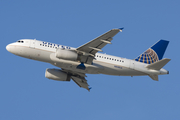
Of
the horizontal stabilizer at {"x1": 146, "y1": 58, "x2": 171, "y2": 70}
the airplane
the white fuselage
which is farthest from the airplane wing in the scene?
the horizontal stabilizer at {"x1": 146, "y1": 58, "x2": 171, "y2": 70}

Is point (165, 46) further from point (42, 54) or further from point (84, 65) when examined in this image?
point (42, 54)

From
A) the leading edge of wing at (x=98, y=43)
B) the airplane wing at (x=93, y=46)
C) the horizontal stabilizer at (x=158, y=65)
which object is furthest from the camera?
the horizontal stabilizer at (x=158, y=65)

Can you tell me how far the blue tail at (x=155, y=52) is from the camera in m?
45.8

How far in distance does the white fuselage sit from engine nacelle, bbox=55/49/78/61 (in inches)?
40.7

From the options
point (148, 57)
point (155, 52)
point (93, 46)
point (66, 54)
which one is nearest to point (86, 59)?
point (93, 46)

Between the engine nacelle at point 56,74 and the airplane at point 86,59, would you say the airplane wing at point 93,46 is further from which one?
the engine nacelle at point 56,74

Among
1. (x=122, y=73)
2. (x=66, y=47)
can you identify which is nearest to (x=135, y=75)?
(x=122, y=73)

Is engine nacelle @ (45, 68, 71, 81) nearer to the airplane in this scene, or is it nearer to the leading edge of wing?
the airplane

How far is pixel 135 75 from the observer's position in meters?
43.4

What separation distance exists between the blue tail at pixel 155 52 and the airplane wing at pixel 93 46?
9.43m

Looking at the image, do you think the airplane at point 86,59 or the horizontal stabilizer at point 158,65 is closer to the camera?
the airplane at point 86,59

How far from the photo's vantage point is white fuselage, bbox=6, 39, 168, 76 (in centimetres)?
4078

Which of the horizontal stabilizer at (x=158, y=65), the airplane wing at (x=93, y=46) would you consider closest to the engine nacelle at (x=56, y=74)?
the airplane wing at (x=93, y=46)

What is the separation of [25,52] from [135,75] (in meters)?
18.0
